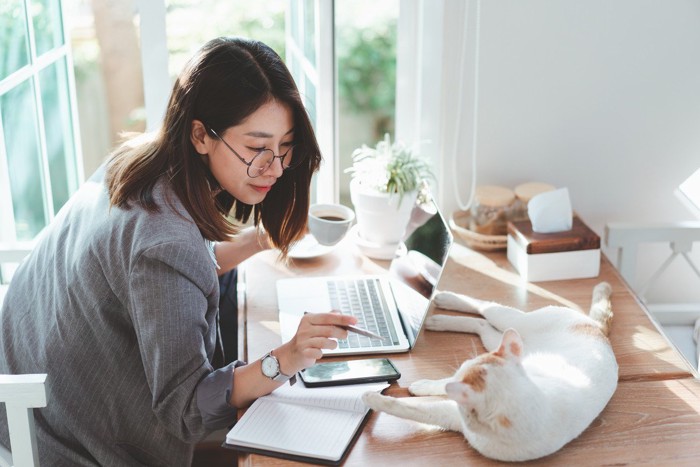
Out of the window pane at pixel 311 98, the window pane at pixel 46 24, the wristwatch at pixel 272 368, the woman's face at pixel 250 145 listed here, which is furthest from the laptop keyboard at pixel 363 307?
the window pane at pixel 46 24

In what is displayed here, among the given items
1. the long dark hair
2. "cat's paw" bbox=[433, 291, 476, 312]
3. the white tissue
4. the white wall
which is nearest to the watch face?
the long dark hair

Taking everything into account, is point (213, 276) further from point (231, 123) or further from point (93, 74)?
point (93, 74)

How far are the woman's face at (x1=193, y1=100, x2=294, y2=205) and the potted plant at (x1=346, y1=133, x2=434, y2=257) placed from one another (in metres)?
0.45

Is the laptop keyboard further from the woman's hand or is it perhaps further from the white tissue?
the white tissue

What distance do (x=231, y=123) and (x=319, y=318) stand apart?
353 mm

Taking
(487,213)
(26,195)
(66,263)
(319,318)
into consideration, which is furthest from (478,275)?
(26,195)

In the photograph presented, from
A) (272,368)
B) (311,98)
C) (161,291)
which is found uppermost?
(311,98)

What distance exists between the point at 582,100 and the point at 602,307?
652mm

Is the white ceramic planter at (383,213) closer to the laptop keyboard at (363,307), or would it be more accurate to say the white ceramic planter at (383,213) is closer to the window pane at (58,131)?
the laptop keyboard at (363,307)

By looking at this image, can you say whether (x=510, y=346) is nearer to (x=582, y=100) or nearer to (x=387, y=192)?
(x=387, y=192)

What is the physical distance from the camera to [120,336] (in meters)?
1.27

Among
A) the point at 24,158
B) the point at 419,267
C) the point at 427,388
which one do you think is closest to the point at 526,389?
the point at 427,388

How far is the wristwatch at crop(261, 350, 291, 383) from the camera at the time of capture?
121 cm

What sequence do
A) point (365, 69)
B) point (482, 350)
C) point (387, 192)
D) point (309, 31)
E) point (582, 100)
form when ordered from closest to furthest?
1. point (482, 350)
2. point (387, 192)
3. point (582, 100)
4. point (309, 31)
5. point (365, 69)
